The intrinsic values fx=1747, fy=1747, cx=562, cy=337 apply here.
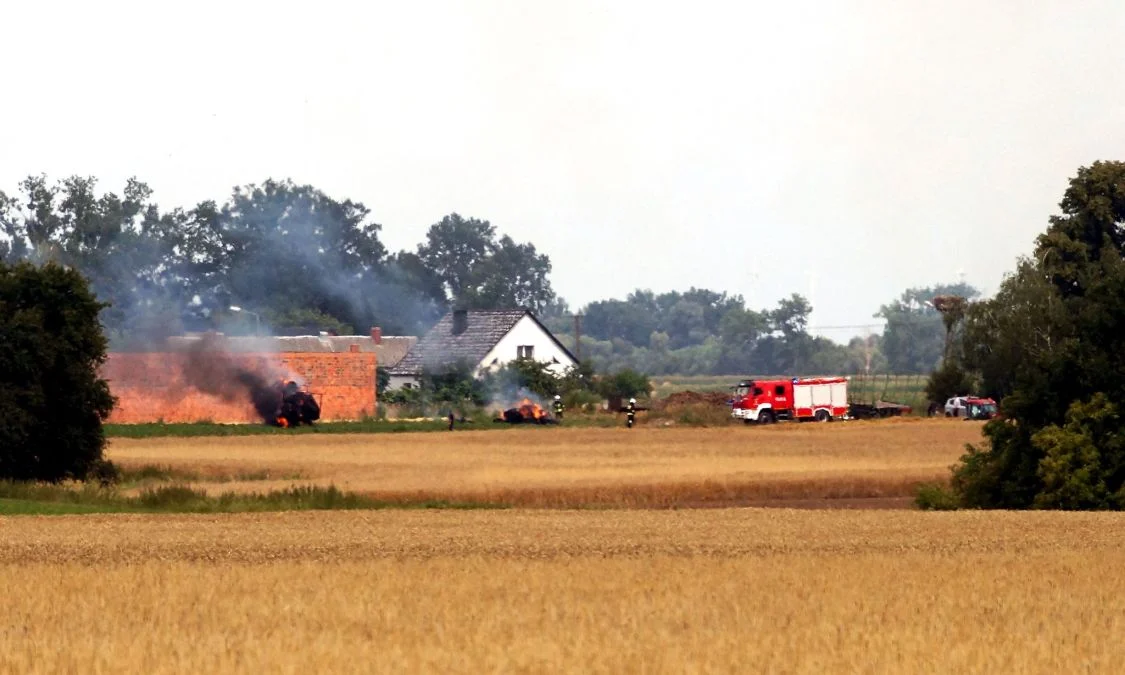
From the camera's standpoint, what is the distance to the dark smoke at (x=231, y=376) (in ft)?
275

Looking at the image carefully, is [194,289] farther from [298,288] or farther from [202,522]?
[202,522]

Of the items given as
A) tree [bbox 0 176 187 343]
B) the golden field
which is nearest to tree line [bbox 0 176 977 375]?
tree [bbox 0 176 187 343]

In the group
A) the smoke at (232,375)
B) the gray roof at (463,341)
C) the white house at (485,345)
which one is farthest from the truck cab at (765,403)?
the smoke at (232,375)

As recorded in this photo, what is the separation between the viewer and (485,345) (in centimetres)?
12469

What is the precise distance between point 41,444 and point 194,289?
293 feet

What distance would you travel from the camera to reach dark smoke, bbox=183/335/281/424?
3297 inches

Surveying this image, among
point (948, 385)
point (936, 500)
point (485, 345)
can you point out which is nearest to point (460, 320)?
point (485, 345)

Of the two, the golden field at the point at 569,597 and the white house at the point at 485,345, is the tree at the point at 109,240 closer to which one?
the white house at the point at 485,345

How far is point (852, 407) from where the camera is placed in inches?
4099

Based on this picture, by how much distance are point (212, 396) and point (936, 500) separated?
52.5 metres

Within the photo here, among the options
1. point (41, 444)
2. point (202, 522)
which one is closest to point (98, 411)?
point (41, 444)

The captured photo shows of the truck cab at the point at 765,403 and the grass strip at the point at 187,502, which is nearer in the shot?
the grass strip at the point at 187,502

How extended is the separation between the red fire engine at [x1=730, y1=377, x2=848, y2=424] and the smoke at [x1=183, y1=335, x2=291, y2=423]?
2698cm

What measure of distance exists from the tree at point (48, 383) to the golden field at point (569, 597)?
17.6 metres
